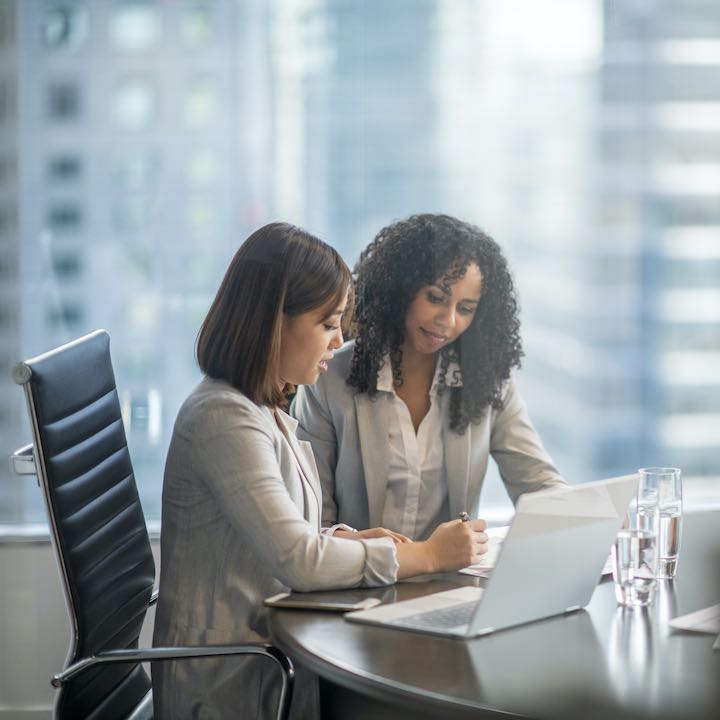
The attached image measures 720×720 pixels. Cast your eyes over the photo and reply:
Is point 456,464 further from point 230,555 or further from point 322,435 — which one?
point 230,555

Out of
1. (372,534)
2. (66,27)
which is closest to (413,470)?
(372,534)

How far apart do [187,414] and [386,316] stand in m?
0.77

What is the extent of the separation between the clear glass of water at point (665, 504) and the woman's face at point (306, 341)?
0.56m

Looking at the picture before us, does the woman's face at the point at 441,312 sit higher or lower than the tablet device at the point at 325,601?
higher

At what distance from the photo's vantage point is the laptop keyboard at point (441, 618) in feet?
4.92

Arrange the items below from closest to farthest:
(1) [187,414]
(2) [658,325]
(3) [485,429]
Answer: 1. (1) [187,414]
2. (3) [485,429]
3. (2) [658,325]

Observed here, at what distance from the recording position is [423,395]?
2.40 meters

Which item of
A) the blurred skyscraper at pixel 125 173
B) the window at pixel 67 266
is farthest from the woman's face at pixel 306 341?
the window at pixel 67 266

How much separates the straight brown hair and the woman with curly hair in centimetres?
56

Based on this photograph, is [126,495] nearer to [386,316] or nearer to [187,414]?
[187,414]

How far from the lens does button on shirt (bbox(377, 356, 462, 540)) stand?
2332 millimetres

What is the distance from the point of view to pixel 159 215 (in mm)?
3123

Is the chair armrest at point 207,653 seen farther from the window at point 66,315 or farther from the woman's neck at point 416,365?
the window at point 66,315

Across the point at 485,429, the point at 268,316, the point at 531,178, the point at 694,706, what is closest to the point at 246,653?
the point at 268,316
